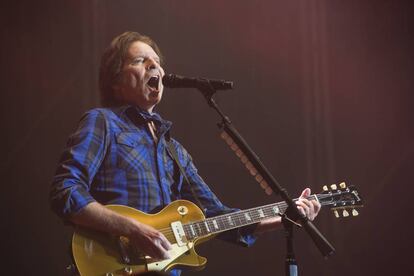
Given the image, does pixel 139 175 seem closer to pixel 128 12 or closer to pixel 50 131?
pixel 50 131

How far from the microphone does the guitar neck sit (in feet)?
2.03

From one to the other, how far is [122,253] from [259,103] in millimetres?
1982

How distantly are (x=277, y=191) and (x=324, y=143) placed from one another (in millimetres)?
1771

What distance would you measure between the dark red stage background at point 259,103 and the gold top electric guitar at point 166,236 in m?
0.98

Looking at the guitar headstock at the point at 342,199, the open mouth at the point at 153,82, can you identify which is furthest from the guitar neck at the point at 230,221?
the open mouth at the point at 153,82

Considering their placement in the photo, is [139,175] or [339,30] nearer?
[139,175]

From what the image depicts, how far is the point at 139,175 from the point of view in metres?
2.26

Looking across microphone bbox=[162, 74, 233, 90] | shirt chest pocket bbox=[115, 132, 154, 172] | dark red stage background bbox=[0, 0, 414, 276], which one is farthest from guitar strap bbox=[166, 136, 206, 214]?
dark red stage background bbox=[0, 0, 414, 276]

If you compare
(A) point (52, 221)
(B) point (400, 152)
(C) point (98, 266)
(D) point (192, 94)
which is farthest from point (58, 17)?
(B) point (400, 152)

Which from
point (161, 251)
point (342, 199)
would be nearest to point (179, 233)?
point (161, 251)

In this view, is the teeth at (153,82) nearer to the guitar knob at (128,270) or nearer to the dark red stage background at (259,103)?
the dark red stage background at (259,103)

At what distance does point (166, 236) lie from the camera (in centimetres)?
211

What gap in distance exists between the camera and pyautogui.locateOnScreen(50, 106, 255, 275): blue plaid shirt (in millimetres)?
2002

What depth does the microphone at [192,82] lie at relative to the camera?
2131 millimetres
